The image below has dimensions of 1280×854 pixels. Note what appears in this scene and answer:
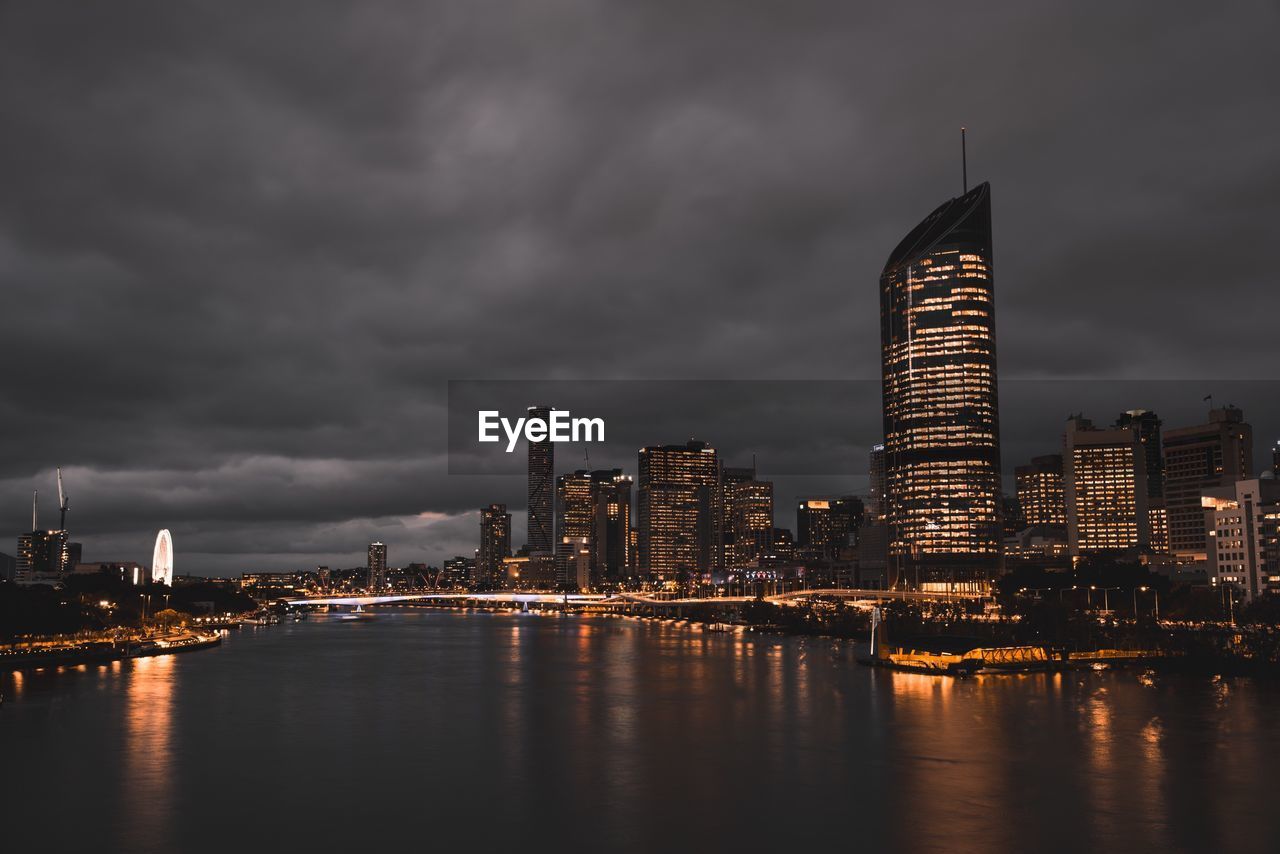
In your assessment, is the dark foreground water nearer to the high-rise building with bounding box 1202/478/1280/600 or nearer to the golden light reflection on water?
the golden light reflection on water

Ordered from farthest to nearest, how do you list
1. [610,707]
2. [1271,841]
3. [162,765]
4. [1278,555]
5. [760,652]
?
1. [1278,555]
2. [760,652]
3. [610,707]
4. [162,765]
5. [1271,841]

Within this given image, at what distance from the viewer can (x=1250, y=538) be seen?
11388 centimetres

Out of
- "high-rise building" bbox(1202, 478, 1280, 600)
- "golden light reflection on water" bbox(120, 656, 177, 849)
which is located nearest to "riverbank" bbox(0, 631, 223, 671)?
"golden light reflection on water" bbox(120, 656, 177, 849)

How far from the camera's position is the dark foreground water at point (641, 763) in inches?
1176

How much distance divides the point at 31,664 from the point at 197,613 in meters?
80.8

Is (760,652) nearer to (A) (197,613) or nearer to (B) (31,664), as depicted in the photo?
(B) (31,664)

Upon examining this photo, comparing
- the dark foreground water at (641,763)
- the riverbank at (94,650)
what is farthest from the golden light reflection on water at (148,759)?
the riverbank at (94,650)

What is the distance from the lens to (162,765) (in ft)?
Answer: 130

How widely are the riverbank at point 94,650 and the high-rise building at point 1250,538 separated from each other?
10982cm

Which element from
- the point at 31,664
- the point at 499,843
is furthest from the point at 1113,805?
the point at 31,664

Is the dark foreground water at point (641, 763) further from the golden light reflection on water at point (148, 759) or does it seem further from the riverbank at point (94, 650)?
the riverbank at point (94, 650)

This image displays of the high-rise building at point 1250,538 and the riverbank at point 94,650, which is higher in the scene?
the high-rise building at point 1250,538

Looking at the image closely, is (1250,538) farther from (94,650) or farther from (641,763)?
(94,650)

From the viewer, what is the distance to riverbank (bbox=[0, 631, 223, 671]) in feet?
255
